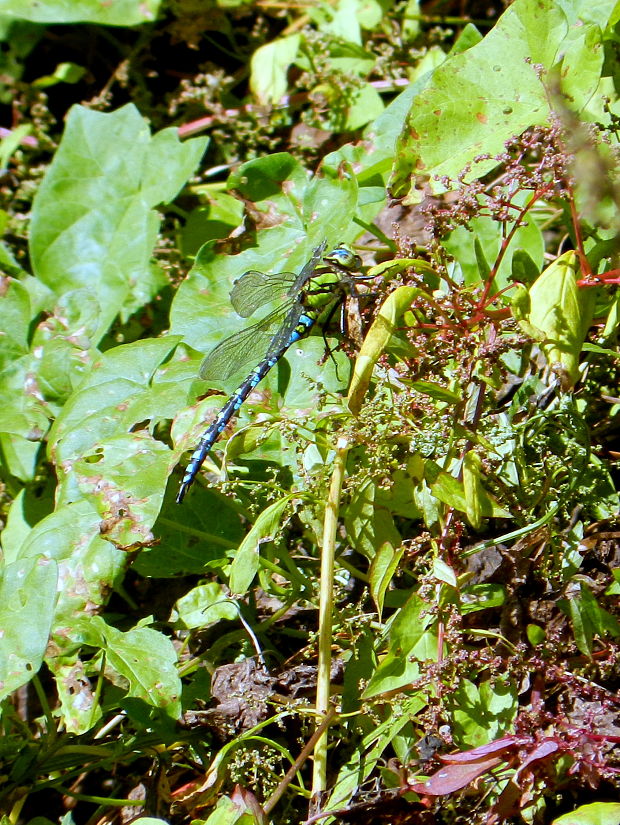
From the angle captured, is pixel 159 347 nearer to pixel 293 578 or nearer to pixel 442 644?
A: pixel 293 578

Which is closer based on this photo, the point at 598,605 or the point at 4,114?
the point at 598,605

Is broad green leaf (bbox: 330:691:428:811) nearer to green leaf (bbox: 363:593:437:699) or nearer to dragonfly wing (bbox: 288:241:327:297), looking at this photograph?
green leaf (bbox: 363:593:437:699)

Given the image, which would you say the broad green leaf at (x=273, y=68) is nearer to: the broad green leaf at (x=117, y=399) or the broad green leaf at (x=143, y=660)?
the broad green leaf at (x=117, y=399)

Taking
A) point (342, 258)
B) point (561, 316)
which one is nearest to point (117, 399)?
point (342, 258)

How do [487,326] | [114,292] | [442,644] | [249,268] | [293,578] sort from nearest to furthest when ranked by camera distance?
[442,644] < [487,326] < [293,578] < [249,268] < [114,292]

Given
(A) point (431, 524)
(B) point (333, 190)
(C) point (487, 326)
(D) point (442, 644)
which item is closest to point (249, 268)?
(B) point (333, 190)

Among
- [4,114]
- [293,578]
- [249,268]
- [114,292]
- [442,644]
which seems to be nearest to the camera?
[442,644]

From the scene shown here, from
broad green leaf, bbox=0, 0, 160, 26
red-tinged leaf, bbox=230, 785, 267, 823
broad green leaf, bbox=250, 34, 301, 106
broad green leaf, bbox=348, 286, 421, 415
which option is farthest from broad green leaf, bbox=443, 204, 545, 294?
broad green leaf, bbox=0, 0, 160, 26
